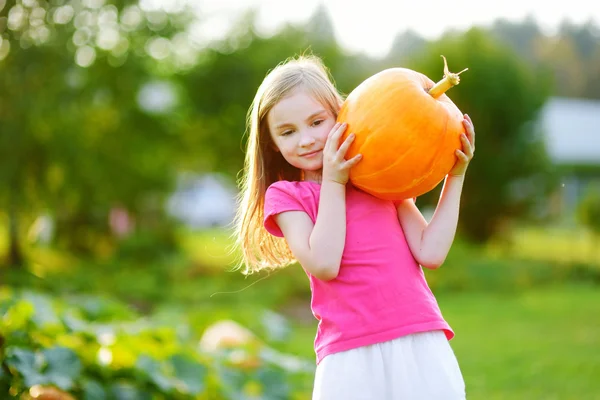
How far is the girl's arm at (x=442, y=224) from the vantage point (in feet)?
7.44

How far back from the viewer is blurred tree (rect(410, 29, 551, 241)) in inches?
608

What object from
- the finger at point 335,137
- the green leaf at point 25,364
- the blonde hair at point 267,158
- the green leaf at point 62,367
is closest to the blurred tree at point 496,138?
the green leaf at point 62,367

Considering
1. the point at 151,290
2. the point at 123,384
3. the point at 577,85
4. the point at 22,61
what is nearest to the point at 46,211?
the point at 22,61

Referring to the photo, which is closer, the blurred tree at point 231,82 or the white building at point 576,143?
the blurred tree at point 231,82

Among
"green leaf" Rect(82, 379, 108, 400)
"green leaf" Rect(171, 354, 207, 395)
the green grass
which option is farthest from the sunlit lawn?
"green leaf" Rect(82, 379, 108, 400)

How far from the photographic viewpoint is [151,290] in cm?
1087

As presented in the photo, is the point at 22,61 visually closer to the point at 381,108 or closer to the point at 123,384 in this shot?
the point at 123,384

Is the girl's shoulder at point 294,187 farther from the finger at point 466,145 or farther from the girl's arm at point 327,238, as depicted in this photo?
the finger at point 466,145

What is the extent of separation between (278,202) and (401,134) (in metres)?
0.42

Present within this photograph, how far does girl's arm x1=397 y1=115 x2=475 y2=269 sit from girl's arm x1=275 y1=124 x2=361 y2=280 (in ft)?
0.85

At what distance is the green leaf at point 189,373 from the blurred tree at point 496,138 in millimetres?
11854

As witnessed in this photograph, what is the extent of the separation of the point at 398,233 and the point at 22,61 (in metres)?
11.3

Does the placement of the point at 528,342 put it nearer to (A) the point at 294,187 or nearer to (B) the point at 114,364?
(B) the point at 114,364

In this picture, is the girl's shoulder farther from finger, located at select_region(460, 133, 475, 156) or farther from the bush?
the bush
